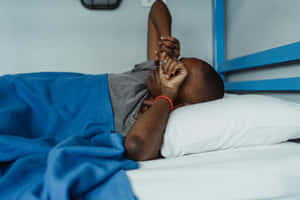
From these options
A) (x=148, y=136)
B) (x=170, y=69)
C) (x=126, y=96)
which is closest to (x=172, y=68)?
(x=170, y=69)

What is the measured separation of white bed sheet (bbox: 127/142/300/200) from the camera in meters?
0.49

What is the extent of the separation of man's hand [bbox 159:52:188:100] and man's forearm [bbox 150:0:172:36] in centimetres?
26

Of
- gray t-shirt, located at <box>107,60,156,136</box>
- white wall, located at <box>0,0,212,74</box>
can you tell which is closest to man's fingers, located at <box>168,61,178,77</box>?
gray t-shirt, located at <box>107,60,156,136</box>

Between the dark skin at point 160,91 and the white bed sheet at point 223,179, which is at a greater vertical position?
the dark skin at point 160,91

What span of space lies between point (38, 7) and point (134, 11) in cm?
60

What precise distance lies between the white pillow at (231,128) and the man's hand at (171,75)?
22cm

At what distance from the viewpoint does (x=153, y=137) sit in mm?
700

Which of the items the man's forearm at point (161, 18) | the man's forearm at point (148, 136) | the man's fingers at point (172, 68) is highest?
the man's forearm at point (161, 18)

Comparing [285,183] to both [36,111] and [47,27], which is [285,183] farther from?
[47,27]

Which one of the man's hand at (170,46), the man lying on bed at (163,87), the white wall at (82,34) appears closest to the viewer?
the man lying on bed at (163,87)

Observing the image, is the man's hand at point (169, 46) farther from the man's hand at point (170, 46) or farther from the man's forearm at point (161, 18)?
the man's forearm at point (161, 18)

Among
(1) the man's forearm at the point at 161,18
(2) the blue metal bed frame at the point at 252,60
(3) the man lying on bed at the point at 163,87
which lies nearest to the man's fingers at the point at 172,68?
(3) the man lying on bed at the point at 163,87

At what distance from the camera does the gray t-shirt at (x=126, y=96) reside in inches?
34.1

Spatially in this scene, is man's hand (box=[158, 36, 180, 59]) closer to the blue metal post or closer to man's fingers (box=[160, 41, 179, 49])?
man's fingers (box=[160, 41, 179, 49])
